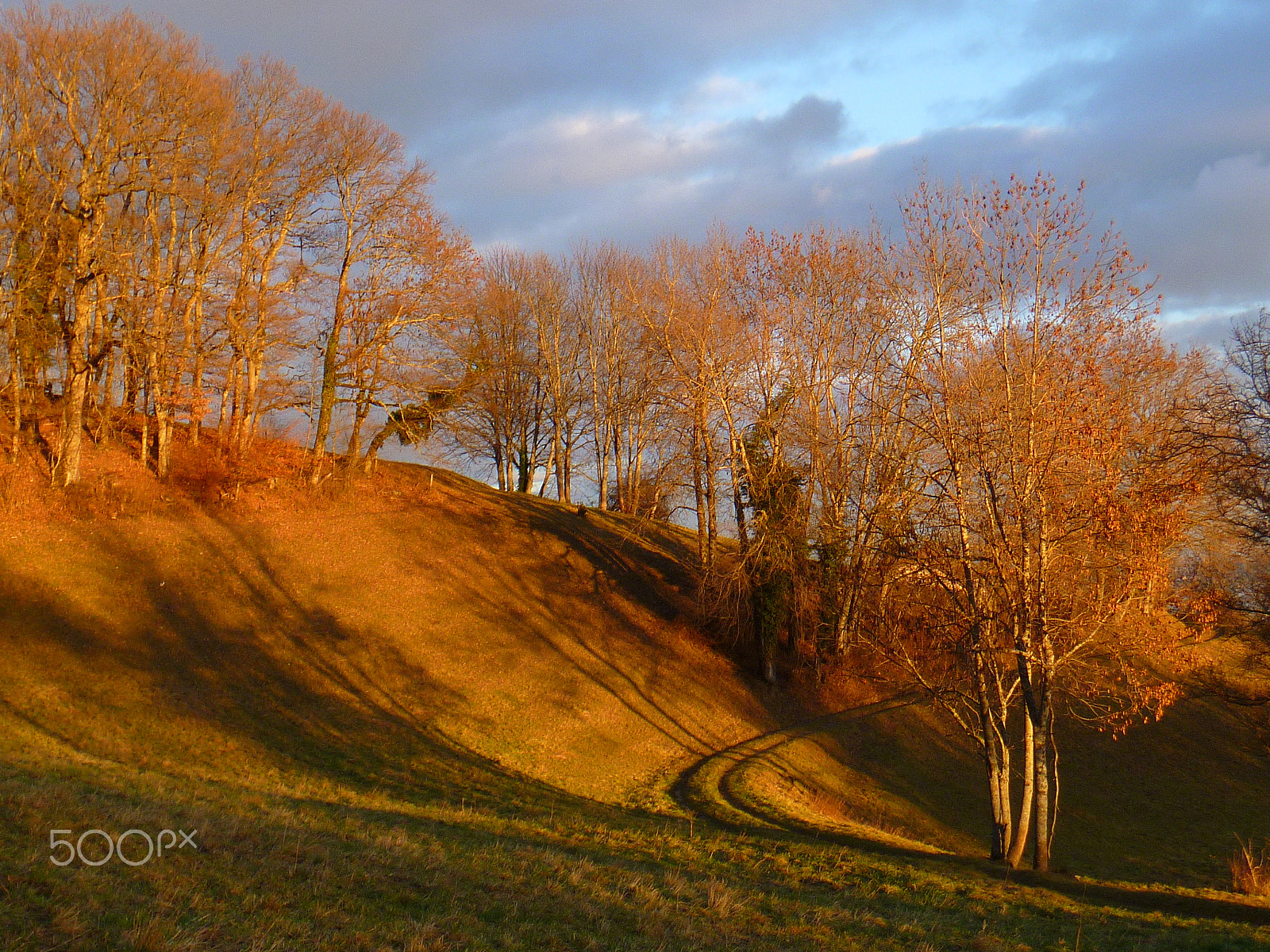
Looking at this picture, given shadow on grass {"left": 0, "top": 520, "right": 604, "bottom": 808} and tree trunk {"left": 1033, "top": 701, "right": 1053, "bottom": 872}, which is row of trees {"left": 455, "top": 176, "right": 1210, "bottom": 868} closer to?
tree trunk {"left": 1033, "top": 701, "right": 1053, "bottom": 872}

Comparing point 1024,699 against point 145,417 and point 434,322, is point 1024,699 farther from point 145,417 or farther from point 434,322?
point 145,417

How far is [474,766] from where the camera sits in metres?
16.1

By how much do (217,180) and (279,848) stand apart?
85.6 ft

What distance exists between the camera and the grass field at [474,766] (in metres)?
6.82

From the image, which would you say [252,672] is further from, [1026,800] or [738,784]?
[1026,800]

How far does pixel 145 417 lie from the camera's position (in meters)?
26.9

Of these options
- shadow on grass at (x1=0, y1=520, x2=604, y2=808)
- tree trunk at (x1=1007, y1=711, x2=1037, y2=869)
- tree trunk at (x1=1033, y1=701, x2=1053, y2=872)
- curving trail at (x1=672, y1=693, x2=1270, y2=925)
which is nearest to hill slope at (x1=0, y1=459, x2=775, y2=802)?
shadow on grass at (x1=0, y1=520, x2=604, y2=808)

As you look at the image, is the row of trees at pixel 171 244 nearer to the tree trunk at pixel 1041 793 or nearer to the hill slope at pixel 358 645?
the hill slope at pixel 358 645

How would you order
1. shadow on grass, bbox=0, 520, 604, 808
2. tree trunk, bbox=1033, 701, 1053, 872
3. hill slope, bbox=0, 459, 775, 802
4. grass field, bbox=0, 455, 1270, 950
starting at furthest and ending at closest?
hill slope, bbox=0, 459, 775, 802 → shadow on grass, bbox=0, 520, 604, 808 → tree trunk, bbox=1033, 701, 1053, 872 → grass field, bbox=0, 455, 1270, 950

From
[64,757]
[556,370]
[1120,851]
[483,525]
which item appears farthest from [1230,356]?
[556,370]

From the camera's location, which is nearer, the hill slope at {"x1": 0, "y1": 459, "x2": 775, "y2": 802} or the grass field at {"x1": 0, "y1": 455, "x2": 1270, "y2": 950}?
the grass field at {"x1": 0, "y1": 455, "x2": 1270, "y2": 950}

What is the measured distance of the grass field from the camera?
682 cm

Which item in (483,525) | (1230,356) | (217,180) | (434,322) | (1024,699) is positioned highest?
(217,180)

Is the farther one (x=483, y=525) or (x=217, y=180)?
(x=483, y=525)
